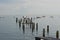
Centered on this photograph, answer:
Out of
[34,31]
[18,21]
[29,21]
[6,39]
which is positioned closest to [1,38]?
[6,39]

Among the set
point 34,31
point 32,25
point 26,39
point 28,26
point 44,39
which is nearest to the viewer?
point 44,39

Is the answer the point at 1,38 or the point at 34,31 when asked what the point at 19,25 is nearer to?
the point at 34,31

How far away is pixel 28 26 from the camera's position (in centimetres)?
1139

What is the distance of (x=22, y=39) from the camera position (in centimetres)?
779

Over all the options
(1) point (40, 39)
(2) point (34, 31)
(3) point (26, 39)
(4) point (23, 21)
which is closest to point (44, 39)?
(1) point (40, 39)

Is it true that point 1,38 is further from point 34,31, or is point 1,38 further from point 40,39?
point 40,39

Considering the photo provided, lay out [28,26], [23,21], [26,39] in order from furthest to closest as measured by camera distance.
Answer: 1. [23,21]
2. [28,26]
3. [26,39]

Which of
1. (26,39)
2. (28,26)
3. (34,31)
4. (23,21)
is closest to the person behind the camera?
(26,39)

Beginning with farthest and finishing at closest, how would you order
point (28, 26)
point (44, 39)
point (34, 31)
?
point (28, 26) < point (34, 31) < point (44, 39)

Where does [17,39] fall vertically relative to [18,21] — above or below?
below

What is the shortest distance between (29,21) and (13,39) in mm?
3816

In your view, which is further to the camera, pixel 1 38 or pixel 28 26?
pixel 28 26

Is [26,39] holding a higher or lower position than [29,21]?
lower

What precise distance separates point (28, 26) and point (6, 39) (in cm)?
378
